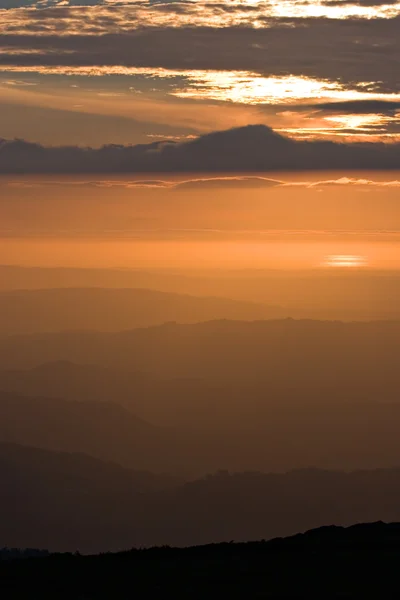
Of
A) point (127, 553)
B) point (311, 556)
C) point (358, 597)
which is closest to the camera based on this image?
point (358, 597)

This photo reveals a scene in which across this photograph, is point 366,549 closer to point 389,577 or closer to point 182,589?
point 389,577

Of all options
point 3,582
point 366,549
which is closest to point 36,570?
point 3,582

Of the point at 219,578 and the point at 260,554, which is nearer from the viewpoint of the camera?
the point at 219,578

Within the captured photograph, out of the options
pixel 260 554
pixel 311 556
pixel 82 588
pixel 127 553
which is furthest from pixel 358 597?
pixel 127 553

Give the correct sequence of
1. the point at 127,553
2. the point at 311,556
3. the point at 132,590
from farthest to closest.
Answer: the point at 127,553 → the point at 311,556 → the point at 132,590

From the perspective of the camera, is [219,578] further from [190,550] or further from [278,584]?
[190,550]

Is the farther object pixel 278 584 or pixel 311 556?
pixel 311 556
